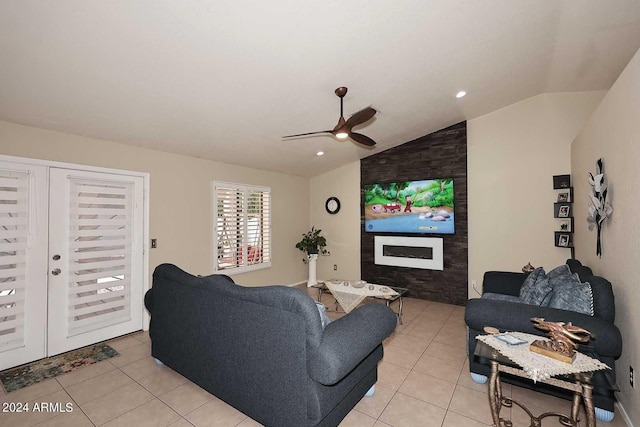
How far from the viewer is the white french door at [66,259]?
9.46ft

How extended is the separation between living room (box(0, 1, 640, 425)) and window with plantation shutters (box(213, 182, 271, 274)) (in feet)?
0.48

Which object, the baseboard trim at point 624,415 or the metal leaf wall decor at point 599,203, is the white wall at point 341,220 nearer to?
the metal leaf wall decor at point 599,203

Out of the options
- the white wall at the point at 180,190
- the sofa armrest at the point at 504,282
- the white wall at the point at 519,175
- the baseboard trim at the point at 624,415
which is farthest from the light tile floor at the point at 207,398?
the white wall at the point at 519,175

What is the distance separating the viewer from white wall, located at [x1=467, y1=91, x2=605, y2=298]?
429 centimetres

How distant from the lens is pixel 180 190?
4.31 m

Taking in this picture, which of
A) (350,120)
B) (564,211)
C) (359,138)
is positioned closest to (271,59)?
(350,120)

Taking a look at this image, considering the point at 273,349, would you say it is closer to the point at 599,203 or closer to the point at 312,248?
the point at 599,203

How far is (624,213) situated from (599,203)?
510mm

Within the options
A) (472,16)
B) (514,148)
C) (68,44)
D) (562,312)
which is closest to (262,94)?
(68,44)

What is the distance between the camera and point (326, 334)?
184cm

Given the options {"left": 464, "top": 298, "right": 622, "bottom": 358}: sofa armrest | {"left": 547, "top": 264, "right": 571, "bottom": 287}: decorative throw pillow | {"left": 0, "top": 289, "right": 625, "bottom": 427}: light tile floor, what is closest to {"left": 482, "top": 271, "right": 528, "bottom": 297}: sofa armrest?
{"left": 547, "top": 264, "right": 571, "bottom": 287}: decorative throw pillow

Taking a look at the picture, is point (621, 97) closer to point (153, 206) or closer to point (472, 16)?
point (472, 16)

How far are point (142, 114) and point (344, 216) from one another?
13.9 ft

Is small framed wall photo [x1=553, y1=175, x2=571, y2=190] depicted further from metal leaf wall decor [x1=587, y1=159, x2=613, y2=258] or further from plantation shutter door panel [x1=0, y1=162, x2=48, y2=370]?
plantation shutter door panel [x1=0, y1=162, x2=48, y2=370]
